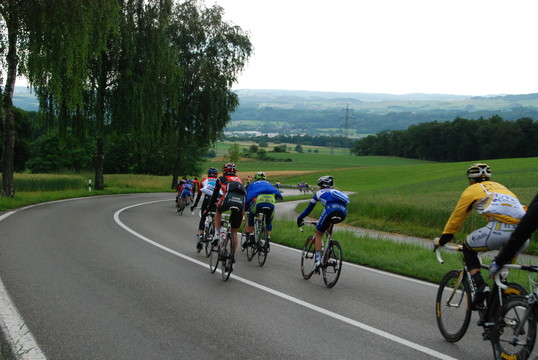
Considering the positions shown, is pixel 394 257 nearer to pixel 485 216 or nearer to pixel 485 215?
pixel 485 216

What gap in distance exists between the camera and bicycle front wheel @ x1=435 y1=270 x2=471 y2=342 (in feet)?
18.4

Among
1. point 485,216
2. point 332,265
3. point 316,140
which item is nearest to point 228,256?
point 332,265

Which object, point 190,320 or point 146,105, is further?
point 146,105

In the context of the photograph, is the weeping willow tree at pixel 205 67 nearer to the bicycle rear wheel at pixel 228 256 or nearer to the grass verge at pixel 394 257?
the grass verge at pixel 394 257

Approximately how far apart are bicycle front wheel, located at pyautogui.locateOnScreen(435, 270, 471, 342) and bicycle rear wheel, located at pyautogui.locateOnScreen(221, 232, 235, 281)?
3.69 metres

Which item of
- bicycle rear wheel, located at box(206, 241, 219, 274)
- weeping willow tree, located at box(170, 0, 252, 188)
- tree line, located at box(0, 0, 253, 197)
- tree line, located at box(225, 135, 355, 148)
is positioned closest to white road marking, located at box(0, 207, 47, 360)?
bicycle rear wheel, located at box(206, 241, 219, 274)

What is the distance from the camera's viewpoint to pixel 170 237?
14.6 m

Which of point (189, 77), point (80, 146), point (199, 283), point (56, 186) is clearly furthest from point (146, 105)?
point (199, 283)

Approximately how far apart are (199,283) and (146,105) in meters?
23.2

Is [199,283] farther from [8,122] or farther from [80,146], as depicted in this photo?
[80,146]

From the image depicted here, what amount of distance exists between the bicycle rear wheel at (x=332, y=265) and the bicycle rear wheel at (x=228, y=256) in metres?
1.48

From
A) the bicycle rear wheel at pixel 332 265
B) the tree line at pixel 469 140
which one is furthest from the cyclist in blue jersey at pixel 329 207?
the tree line at pixel 469 140

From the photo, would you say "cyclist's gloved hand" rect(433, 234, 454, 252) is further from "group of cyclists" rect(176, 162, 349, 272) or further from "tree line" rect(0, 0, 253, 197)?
"tree line" rect(0, 0, 253, 197)

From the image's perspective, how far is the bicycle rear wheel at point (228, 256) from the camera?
8.84 metres
